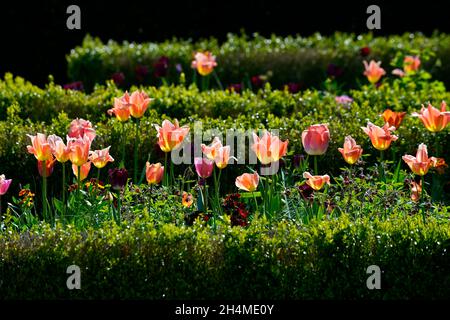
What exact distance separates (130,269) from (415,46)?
747 cm

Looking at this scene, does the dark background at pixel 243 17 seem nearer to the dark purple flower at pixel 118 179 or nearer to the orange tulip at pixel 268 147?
the dark purple flower at pixel 118 179

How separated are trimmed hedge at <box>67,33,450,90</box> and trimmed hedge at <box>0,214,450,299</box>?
610cm

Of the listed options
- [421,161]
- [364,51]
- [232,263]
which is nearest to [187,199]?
[232,263]

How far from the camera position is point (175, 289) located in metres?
4.84

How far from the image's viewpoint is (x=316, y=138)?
5320 mm

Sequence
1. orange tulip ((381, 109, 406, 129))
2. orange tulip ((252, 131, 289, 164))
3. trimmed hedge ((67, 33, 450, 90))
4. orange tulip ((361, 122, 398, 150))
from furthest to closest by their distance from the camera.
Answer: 1. trimmed hedge ((67, 33, 450, 90))
2. orange tulip ((381, 109, 406, 129))
3. orange tulip ((361, 122, 398, 150))
4. orange tulip ((252, 131, 289, 164))

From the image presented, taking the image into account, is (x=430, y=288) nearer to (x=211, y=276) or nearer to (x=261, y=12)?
(x=211, y=276)

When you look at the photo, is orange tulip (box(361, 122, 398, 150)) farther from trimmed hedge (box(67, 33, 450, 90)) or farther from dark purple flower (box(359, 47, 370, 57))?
trimmed hedge (box(67, 33, 450, 90))

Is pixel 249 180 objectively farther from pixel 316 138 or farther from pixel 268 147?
pixel 316 138

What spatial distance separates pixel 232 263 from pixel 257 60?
6.50 meters

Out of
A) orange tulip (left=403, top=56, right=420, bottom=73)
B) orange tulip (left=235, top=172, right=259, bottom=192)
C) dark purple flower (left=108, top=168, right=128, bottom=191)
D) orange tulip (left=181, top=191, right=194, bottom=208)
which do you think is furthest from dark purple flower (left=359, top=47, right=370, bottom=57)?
dark purple flower (left=108, top=168, right=128, bottom=191)

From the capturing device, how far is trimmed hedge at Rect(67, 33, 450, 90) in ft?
36.2

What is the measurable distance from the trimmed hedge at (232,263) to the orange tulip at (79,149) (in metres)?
0.48

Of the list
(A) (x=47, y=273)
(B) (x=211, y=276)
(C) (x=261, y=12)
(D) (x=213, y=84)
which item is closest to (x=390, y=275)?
(B) (x=211, y=276)
